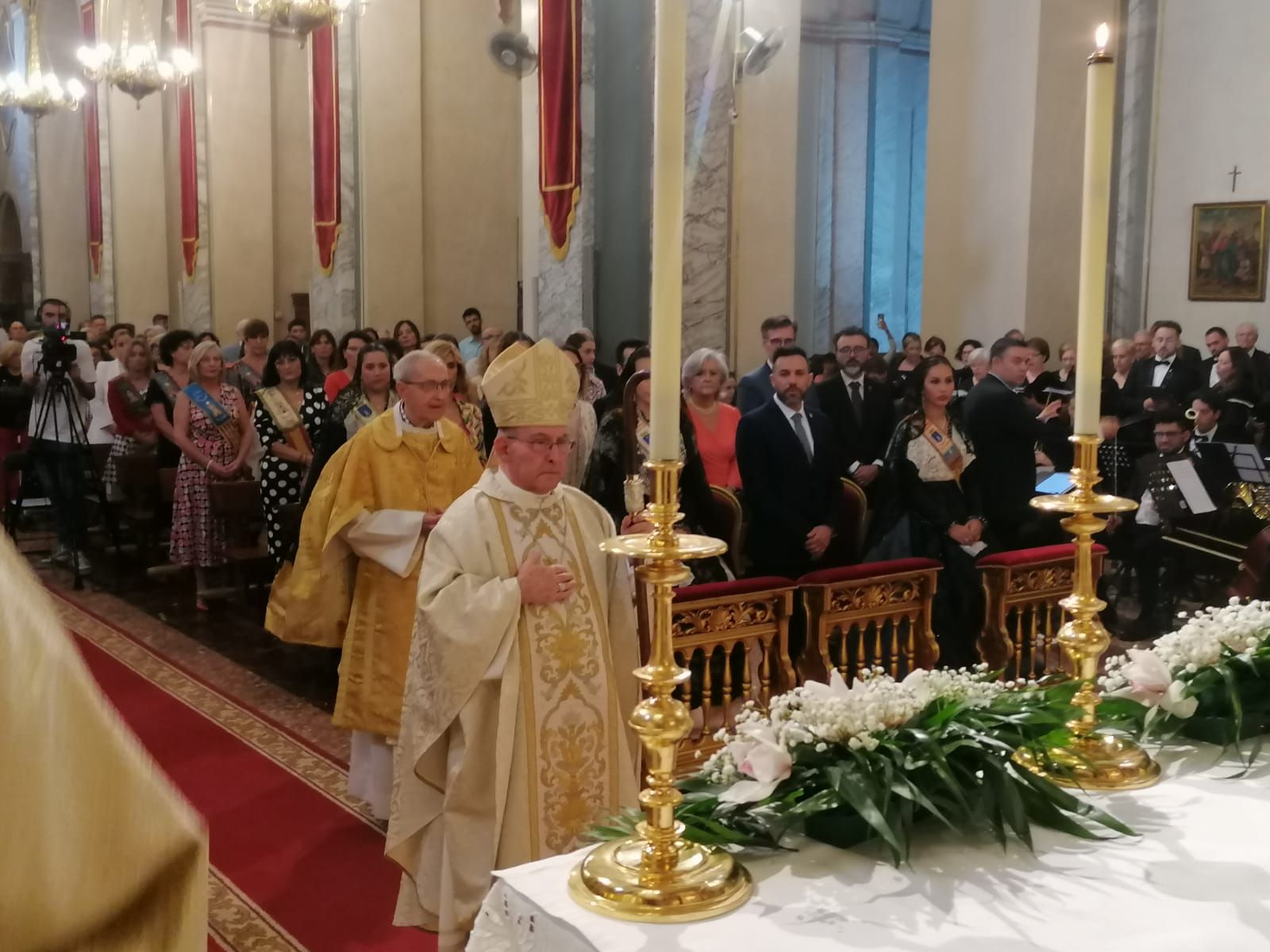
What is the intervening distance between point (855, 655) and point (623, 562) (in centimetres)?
212

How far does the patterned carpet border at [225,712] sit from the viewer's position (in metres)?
5.17

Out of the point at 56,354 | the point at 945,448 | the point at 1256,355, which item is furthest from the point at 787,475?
the point at 1256,355

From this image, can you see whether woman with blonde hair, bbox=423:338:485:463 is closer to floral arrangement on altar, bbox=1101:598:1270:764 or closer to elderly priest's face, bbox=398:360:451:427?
elderly priest's face, bbox=398:360:451:427

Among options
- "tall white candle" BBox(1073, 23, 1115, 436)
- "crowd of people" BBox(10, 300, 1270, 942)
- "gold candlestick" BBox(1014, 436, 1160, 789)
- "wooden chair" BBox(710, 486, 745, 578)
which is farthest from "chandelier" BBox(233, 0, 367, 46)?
"gold candlestick" BBox(1014, 436, 1160, 789)

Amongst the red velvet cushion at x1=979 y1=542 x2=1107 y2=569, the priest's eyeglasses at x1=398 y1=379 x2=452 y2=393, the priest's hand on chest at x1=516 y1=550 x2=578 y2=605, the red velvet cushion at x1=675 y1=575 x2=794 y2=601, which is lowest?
the red velvet cushion at x1=979 y1=542 x2=1107 y2=569

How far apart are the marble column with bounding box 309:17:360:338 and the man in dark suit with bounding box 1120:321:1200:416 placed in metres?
7.36

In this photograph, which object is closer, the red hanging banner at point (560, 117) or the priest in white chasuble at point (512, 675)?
the priest in white chasuble at point (512, 675)

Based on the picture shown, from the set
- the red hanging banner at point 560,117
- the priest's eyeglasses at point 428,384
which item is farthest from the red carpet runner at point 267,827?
the red hanging banner at point 560,117

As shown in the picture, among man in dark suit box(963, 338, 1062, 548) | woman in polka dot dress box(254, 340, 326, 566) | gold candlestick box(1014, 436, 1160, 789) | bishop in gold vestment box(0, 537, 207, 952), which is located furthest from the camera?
woman in polka dot dress box(254, 340, 326, 566)

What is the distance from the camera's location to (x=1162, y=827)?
188 centimetres

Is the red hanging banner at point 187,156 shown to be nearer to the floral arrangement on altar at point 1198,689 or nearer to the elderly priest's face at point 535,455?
the elderly priest's face at point 535,455

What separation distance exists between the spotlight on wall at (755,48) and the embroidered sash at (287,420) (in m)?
4.39

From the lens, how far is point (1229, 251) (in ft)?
41.5

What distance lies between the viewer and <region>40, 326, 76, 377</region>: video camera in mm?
8773
